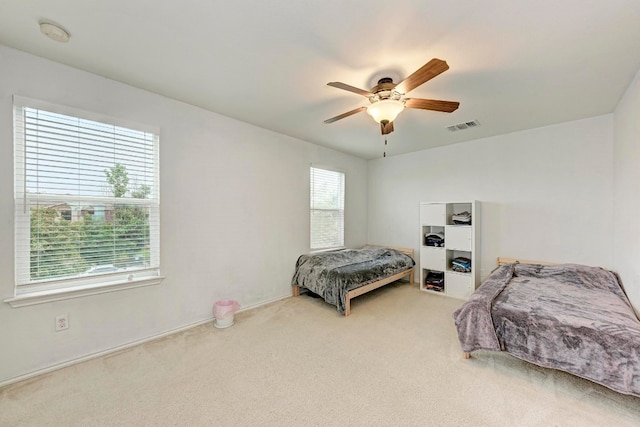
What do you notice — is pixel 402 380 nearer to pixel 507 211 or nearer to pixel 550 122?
pixel 507 211

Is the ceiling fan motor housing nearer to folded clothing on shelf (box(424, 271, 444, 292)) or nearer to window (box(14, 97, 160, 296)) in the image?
window (box(14, 97, 160, 296))

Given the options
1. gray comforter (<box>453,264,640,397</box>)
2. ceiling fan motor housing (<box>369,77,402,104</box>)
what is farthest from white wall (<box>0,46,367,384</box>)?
gray comforter (<box>453,264,640,397</box>)

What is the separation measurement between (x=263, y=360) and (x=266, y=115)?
8.73 feet

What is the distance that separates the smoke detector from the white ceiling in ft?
0.13

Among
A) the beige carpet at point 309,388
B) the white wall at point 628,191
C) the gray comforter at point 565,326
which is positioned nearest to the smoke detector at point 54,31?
the beige carpet at point 309,388

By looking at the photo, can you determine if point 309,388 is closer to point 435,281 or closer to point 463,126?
point 435,281

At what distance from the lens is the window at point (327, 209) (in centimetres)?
436

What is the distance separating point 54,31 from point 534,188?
5.21 metres

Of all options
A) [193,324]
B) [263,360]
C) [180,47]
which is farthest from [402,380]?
[180,47]

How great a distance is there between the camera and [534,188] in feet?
11.6

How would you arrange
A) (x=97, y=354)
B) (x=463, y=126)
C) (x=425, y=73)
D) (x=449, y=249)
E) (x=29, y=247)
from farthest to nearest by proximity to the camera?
(x=449, y=249)
(x=463, y=126)
(x=97, y=354)
(x=29, y=247)
(x=425, y=73)

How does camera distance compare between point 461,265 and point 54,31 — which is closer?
point 54,31

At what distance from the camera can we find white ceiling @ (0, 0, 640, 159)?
1.51m

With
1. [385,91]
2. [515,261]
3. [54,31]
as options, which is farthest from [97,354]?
[515,261]
